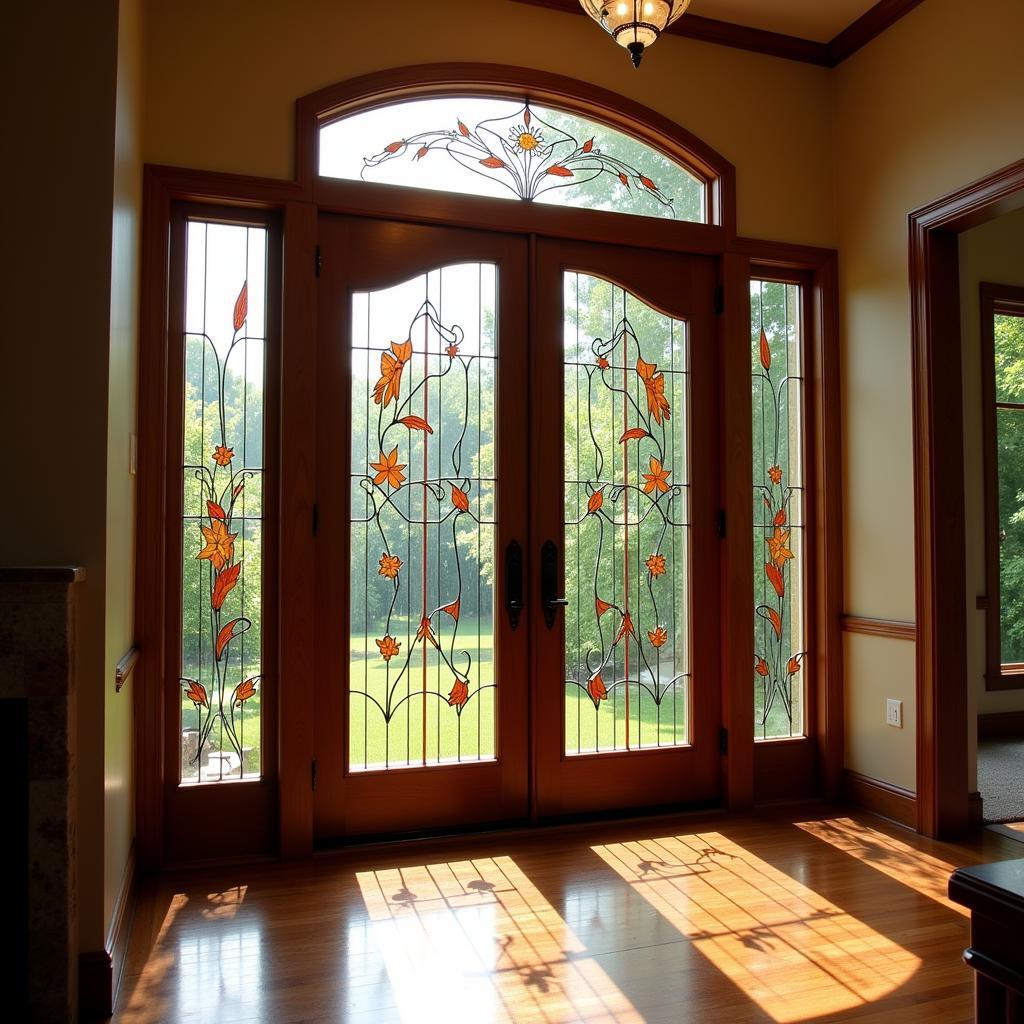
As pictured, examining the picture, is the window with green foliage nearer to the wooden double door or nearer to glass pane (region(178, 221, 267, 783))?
the wooden double door

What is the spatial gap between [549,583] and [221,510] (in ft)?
4.12

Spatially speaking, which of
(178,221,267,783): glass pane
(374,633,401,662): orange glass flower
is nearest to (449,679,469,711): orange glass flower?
(374,633,401,662): orange glass flower

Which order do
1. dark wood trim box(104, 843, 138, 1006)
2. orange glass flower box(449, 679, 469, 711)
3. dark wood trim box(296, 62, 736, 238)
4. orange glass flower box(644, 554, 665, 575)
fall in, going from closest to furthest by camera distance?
1. dark wood trim box(104, 843, 138, 1006)
2. dark wood trim box(296, 62, 736, 238)
3. orange glass flower box(449, 679, 469, 711)
4. orange glass flower box(644, 554, 665, 575)

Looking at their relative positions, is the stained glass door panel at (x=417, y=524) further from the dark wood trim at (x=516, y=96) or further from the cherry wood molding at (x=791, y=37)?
the cherry wood molding at (x=791, y=37)

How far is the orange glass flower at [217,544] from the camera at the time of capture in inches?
123

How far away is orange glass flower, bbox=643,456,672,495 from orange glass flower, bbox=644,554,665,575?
268mm

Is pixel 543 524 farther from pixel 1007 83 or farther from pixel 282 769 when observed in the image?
pixel 1007 83

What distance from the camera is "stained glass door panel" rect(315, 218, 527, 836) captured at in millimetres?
3238

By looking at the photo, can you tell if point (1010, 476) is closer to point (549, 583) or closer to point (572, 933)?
point (549, 583)

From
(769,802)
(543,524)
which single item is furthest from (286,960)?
(769,802)

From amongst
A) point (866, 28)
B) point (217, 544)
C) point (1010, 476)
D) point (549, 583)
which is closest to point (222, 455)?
point (217, 544)

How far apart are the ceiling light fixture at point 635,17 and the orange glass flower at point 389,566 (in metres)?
1.84

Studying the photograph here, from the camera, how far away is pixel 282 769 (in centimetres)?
311

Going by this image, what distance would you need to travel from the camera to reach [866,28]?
3.69 meters
